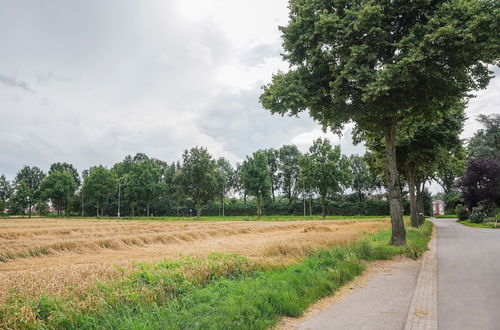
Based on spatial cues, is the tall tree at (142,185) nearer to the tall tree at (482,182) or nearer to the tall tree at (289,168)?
the tall tree at (289,168)

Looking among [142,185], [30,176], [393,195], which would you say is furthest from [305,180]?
[30,176]

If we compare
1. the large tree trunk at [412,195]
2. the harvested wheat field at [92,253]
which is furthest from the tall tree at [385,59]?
the large tree trunk at [412,195]

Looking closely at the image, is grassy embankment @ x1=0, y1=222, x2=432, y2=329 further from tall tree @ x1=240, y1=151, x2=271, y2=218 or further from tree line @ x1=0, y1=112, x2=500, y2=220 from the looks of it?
tall tree @ x1=240, y1=151, x2=271, y2=218

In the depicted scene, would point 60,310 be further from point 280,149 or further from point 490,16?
point 280,149

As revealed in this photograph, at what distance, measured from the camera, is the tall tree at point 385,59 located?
38.1 feet

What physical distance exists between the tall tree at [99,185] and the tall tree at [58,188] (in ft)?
26.9

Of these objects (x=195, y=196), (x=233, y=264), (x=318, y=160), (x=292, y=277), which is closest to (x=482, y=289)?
(x=292, y=277)

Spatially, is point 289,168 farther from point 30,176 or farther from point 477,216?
point 30,176

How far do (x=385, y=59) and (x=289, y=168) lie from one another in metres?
85.9

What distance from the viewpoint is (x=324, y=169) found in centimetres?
6600

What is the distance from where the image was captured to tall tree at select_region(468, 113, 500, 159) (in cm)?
5875

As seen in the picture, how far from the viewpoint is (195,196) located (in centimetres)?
7219

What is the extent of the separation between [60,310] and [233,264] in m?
4.57

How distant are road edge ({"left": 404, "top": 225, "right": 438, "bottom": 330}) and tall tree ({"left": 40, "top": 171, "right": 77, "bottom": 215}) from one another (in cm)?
9731
